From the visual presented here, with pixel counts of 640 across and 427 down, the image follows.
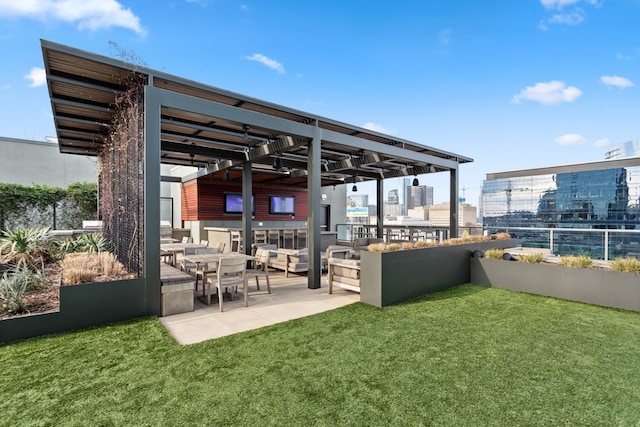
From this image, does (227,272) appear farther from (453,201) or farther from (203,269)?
(453,201)

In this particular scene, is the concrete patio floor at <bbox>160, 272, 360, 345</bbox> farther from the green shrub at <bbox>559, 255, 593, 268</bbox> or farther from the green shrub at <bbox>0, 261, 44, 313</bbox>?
the green shrub at <bbox>559, 255, 593, 268</bbox>

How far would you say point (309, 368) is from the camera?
2.70 m

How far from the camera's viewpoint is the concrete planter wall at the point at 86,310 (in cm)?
331

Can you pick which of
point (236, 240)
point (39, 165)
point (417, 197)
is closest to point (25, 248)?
point (236, 240)

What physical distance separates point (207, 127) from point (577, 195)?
22464 millimetres

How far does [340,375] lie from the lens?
259 cm

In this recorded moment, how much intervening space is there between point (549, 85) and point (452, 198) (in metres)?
18.6

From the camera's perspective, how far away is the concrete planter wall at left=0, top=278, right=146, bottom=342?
3309 millimetres

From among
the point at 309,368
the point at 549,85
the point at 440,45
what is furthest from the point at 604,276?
the point at 549,85

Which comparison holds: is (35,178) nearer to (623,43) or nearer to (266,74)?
(266,74)

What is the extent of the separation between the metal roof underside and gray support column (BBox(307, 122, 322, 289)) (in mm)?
216

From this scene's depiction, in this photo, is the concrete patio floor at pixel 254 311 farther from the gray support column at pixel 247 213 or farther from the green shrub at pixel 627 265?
the green shrub at pixel 627 265

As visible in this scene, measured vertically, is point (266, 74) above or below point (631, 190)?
above

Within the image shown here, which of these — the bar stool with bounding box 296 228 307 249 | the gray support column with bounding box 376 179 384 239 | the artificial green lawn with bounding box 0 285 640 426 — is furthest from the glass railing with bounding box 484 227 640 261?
the bar stool with bounding box 296 228 307 249
